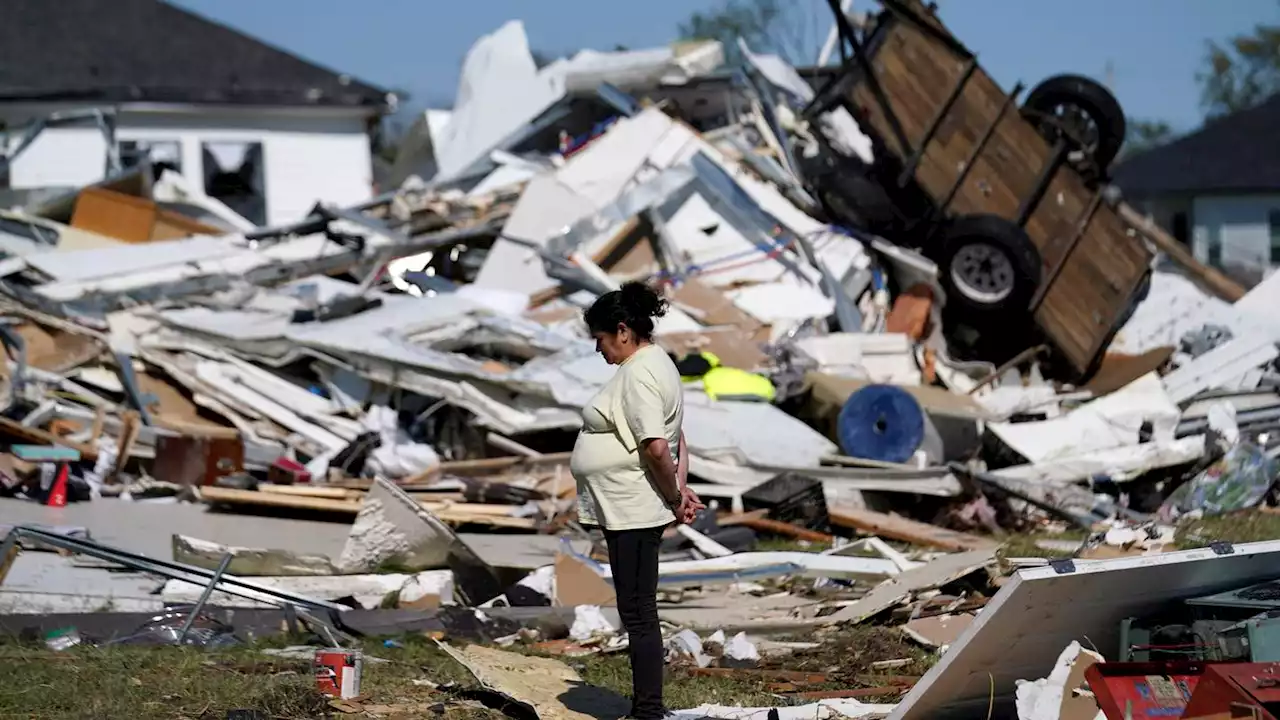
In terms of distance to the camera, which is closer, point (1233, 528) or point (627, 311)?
point (627, 311)

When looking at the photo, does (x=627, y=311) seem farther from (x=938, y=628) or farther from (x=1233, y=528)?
(x=1233, y=528)

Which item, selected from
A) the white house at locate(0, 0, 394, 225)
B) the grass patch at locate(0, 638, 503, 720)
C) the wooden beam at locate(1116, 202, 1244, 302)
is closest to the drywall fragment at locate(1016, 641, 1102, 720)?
the grass patch at locate(0, 638, 503, 720)

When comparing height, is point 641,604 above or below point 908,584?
below

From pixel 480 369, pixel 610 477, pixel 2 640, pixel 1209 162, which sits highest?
pixel 1209 162

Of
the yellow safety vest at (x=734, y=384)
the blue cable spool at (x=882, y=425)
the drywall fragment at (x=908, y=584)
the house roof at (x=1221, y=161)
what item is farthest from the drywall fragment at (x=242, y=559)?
the house roof at (x=1221, y=161)

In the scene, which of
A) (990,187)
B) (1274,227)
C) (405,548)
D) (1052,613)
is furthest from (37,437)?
(1274,227)

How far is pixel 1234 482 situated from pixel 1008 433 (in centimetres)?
155

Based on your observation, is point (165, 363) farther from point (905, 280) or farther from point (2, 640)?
point (905, 280)

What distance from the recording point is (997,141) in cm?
1284

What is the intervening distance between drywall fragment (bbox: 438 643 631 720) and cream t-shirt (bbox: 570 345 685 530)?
73 cm

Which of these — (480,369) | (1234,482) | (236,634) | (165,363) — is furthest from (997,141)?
(236,634)

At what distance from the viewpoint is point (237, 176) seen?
23.1 meters

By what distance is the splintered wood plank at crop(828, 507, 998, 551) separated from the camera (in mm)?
8555

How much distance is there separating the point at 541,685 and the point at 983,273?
852 centimetres
